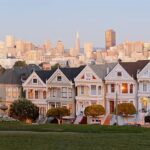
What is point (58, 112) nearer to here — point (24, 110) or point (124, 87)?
point (24, 110)

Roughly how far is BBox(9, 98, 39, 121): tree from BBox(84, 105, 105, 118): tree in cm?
527

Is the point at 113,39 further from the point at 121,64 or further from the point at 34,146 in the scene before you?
the point at 34,146

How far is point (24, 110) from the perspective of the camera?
55469 millimetres

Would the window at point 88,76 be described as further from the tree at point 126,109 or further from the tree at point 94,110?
the tree at point 126,109

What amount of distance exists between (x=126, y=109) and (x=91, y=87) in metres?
5.88

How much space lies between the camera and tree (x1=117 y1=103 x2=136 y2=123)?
176 ft

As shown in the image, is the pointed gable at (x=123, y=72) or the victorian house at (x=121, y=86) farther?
the pointed gable at (x=123, y=72)

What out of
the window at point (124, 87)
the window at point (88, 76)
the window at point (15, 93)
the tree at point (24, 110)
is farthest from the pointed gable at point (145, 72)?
the window at point (15, 93)

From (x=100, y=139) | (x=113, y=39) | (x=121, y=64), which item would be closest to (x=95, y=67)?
(x=121, y=64)

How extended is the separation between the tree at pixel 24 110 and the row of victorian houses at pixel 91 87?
4271mm

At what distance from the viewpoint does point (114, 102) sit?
57.2 meters

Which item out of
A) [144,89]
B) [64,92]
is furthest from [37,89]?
[144,89]

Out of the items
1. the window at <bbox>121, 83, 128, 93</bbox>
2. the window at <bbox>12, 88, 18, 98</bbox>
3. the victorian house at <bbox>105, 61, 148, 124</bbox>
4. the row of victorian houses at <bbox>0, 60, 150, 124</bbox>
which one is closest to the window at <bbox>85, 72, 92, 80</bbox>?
the row of victorian houses at <bbox>0, 60, 150, 124</bbox>

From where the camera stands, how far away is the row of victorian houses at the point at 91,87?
5597 cm
